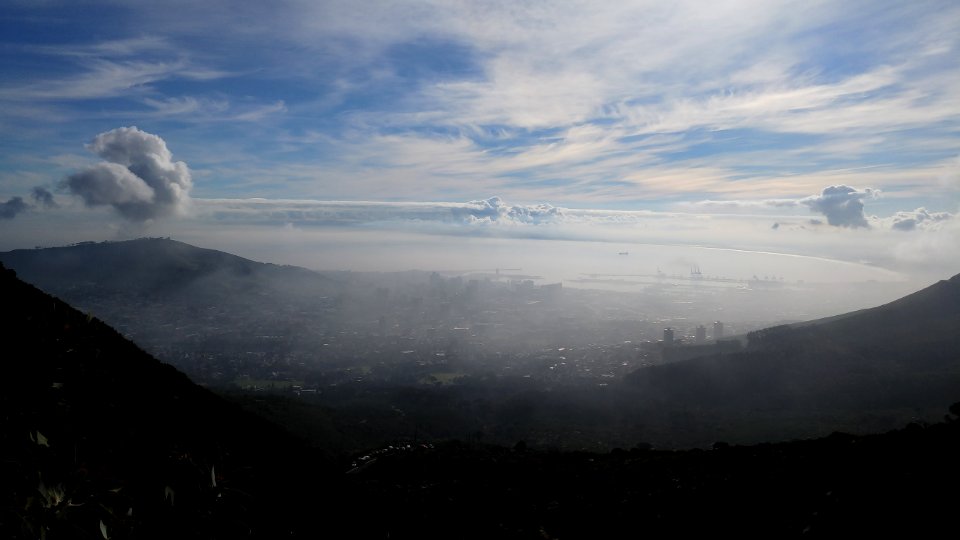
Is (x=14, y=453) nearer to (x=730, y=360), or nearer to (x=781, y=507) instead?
(x=781, y=507)

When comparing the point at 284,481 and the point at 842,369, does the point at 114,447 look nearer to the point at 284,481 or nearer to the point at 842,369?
the point at 284,481

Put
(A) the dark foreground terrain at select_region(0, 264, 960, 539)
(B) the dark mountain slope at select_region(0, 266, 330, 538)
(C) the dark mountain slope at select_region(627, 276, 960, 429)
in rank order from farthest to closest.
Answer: (C) the dark mountain slope at select_region(627, 276, 960, 429) → (A) the dark foreground terrain at select_region(0, 264, 960, 539) → (B) the dark mountain slope at select_region(0, 266, 330, 538)

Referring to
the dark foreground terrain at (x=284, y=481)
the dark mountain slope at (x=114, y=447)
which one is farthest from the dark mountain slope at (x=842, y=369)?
the dark mountain slope at (x=114, y=447)

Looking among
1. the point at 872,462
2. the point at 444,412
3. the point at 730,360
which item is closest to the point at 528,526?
the point at 872,462

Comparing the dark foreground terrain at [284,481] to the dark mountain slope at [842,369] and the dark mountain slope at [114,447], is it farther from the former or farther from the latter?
the dark mountain slope at [842,369]

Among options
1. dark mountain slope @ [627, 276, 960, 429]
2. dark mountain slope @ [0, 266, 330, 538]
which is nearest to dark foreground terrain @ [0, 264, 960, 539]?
dark mountain slope @ [0, 266, 330, 538]

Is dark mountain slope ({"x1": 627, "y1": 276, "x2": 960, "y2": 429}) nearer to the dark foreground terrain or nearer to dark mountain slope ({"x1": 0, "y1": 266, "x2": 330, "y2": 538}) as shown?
the dark foreground terrain
